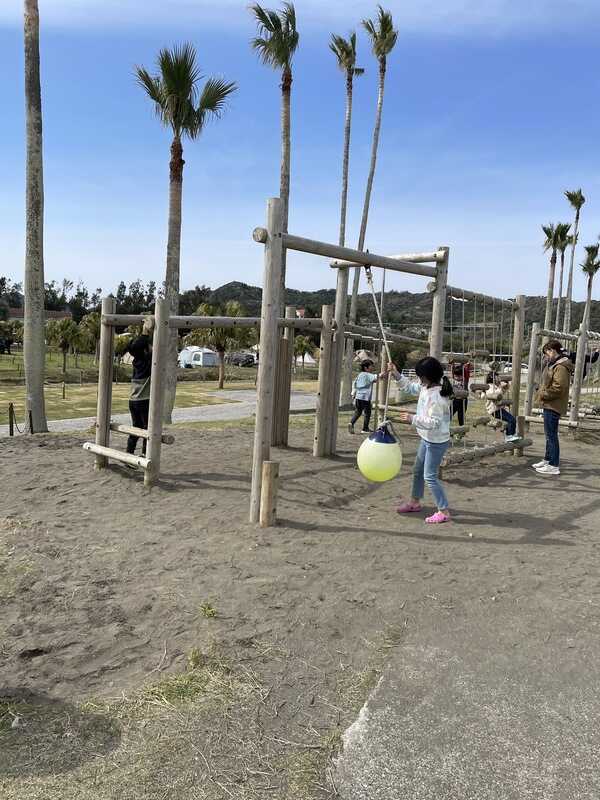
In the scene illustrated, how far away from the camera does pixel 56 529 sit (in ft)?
18.0

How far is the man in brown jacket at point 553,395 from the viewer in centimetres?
800

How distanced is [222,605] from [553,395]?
5694mm

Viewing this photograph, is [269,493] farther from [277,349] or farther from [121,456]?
[277,349]

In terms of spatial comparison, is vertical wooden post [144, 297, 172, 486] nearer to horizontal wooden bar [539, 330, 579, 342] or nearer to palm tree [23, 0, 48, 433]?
palm tree [23, 0, 48, 433]

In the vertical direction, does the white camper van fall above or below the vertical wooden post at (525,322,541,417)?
below

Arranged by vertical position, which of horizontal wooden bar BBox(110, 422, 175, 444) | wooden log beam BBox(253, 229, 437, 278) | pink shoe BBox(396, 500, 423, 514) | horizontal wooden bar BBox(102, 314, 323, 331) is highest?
wooden log beam BBox(253, 229, 437, 278)

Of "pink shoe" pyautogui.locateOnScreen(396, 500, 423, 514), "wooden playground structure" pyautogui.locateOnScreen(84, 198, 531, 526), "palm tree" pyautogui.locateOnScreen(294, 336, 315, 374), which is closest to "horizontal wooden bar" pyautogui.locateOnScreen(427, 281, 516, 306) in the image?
"wooden playground structure" pyautogui.locateOnScreen(84, 198, 531, 526)

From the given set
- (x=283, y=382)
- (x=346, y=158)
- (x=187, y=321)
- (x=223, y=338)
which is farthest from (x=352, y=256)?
(x=223, y=338)

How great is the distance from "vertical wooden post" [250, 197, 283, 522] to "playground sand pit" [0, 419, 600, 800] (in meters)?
0.54

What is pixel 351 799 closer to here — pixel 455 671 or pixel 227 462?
pixel 455 671

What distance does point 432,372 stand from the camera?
18.0 feet

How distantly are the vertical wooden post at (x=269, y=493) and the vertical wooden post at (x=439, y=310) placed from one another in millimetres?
2543

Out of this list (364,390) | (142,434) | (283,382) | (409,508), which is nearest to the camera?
(409,508)

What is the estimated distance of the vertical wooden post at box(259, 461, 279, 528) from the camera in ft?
17.4
